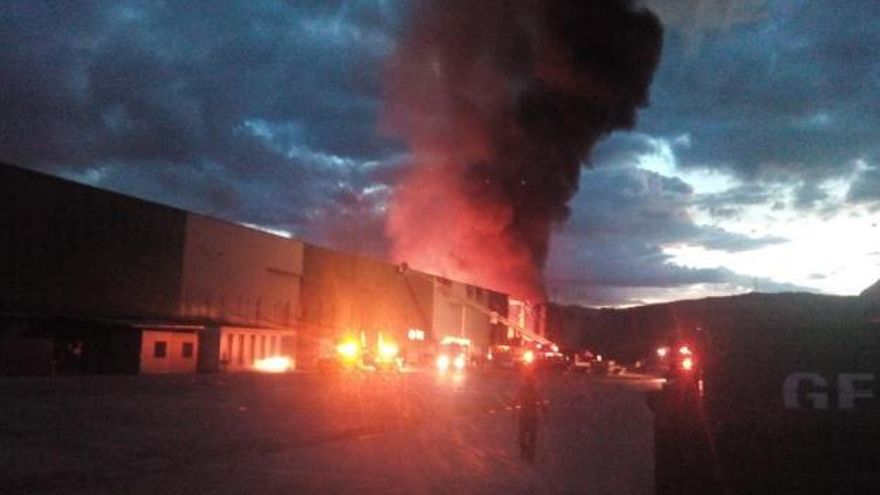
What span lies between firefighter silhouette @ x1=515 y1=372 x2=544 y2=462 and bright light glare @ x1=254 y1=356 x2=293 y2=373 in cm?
3708

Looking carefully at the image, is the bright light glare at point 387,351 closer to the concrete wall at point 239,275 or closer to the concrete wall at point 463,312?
the concrete wall at point 239,275

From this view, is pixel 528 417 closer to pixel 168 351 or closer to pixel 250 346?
pixel 168 351

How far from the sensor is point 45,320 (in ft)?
→ 131

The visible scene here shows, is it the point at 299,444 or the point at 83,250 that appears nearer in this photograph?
the point at 299,444

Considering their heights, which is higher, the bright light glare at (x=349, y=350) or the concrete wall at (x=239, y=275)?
the concrete wall at (x=239, y=275)

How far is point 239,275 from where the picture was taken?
5384cm

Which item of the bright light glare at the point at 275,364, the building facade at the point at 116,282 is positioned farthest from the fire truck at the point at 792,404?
the bright light glare at the point at 275,364

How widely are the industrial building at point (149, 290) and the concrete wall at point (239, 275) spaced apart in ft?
0.23

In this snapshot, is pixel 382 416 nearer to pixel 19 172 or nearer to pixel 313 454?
pixel 313 454

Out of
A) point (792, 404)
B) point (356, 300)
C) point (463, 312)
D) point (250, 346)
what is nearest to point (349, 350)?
point (250, 346)

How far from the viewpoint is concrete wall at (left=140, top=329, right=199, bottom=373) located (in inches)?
1672

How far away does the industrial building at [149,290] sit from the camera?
132 feet

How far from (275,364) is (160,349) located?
39.7 ft

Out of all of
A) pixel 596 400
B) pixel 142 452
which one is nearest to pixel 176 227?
pixel 596 400
